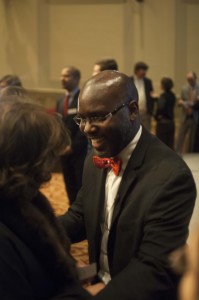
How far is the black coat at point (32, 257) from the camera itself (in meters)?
1.36

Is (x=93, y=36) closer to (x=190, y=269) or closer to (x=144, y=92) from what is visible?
(x=144, y=92)

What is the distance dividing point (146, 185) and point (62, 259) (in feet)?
1.70

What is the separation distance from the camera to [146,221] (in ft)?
6.14

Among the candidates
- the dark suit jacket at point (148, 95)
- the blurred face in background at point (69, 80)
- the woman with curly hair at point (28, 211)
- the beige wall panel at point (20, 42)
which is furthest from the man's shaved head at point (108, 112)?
the beige wall panel at point (20, 42)

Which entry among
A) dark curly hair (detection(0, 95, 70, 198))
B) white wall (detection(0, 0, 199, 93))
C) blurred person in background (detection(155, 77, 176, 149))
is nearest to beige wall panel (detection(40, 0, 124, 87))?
white wall (detection(0, 0, 199, 93))

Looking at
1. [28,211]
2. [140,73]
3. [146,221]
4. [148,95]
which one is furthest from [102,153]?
[140,73]

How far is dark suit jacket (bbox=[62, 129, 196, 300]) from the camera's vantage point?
1.79 m

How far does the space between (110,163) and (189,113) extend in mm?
7695

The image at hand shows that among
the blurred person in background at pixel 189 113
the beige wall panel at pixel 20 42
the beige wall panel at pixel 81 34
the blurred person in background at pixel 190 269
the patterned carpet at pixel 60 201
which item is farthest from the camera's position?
the beige wall panel at pixel 20 42

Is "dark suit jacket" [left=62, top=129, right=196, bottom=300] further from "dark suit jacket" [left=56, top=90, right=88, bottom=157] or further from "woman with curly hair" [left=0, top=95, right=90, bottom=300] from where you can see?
"dark suit jacket" [left=56, top=90, right=88, bottom=157]

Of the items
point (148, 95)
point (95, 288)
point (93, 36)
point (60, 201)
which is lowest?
point (60, 201)

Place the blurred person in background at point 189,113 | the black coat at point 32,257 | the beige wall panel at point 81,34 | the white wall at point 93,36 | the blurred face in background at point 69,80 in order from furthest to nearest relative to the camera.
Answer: the beige wall panel at point 81,34, the white wall at point 93,36, the blurred person in background at point 189,113, the blurred face in background at point 69,80, the black coat at point 32,257

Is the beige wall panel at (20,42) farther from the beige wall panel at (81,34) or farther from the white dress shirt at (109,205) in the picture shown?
the white dress shirt at (109,205)

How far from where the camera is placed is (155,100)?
948cm
